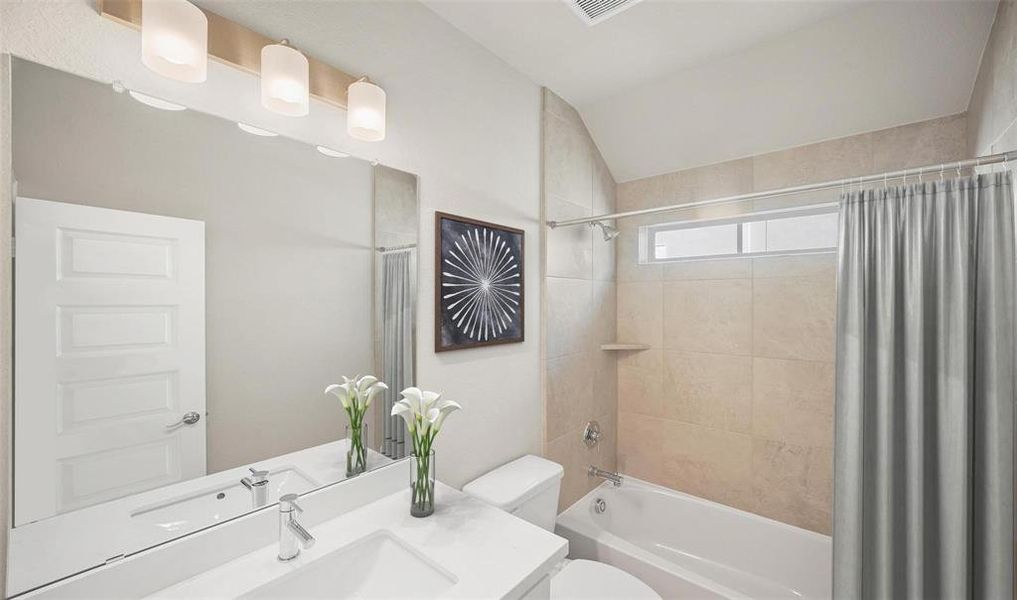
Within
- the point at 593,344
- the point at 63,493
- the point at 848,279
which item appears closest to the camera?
the point at 63,493

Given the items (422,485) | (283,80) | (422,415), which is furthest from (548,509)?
(283,80)

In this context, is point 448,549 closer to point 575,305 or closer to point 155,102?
point 155,102

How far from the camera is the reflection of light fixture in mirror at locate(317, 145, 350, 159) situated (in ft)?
4.09

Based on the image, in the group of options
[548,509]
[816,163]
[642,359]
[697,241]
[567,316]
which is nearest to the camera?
[548,509]

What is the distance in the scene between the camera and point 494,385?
1.84m

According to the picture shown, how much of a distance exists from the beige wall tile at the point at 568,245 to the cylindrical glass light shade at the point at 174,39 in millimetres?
1488

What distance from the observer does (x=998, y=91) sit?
1.30m

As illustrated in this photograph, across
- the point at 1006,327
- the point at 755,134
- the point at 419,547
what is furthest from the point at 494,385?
the point at 755,134

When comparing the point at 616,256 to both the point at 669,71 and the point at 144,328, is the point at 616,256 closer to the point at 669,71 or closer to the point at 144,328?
the point at 669,71

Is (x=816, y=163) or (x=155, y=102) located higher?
(x=816, y=163)

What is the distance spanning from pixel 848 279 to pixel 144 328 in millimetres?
2014

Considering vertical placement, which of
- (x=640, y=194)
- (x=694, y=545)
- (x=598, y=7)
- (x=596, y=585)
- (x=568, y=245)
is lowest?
(x=694, y=545)

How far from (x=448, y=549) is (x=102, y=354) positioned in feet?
2.98

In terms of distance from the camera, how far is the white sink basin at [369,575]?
1008 millimetres
